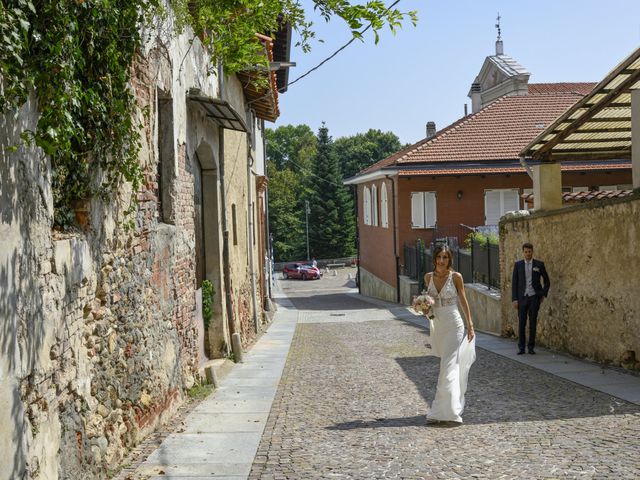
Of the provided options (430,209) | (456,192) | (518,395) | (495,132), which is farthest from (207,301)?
(495,132)

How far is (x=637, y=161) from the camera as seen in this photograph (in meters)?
10.5

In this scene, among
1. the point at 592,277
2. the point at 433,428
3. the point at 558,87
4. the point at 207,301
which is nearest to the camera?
the point at 433,428

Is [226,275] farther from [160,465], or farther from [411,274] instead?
[411,274]

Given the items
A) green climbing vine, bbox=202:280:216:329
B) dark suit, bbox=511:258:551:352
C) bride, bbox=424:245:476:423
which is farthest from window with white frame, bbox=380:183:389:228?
bride, bbox=424:245:476:423

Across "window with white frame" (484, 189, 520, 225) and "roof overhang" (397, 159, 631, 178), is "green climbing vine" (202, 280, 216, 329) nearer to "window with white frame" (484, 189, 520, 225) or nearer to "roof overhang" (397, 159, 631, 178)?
"roof overhang" (397, 159, 631, 178)

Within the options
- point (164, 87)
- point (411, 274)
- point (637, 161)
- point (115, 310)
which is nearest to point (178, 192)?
point (164, 87)

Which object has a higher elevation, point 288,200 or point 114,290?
point 288,200

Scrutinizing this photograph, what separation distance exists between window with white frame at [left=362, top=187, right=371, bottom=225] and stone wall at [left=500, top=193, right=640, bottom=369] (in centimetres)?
2465

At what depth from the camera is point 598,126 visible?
548 inches

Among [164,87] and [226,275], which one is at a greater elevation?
[164,87]

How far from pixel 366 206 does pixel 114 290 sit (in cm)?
3455

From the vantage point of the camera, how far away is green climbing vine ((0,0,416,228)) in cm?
450

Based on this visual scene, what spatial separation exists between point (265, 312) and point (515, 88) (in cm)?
2343

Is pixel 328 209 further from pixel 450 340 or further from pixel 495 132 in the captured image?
pixel 450 340
